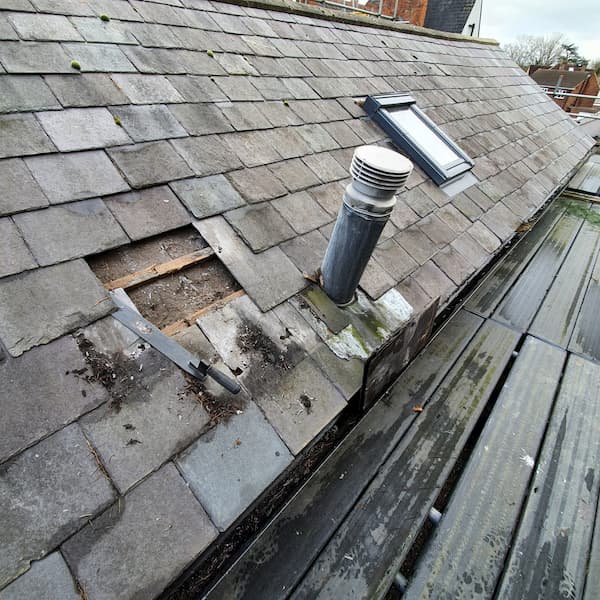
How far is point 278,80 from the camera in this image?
3.17 m

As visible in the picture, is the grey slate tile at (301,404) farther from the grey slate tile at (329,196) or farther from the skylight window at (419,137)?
the skylight window at (419,137)

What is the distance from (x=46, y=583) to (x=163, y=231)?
1.48 metres

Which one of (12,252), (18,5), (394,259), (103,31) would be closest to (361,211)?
(394,259)

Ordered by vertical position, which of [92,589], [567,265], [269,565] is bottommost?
[269,565]

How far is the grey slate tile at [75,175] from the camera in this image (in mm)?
1663

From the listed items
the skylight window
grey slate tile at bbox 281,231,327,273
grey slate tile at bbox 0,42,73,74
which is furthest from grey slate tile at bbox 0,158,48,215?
the skylight window

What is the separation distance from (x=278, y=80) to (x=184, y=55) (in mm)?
866

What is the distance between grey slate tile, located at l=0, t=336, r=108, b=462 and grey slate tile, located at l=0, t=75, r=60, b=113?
56.1 inches

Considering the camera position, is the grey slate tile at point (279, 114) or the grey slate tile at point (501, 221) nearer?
the grey slate tile at point (279, 114)

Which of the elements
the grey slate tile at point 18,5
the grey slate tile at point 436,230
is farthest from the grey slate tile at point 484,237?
the grey slate tile at point 18,5

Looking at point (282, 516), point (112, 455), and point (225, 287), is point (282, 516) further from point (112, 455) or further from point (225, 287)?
point (225, 287)

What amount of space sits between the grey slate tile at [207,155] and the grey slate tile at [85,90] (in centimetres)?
48

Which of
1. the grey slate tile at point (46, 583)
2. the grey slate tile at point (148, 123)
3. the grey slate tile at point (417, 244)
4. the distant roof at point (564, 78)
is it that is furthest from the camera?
the distant roof at point (564, 78)

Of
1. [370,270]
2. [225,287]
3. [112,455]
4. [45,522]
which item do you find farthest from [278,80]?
[45,522]
